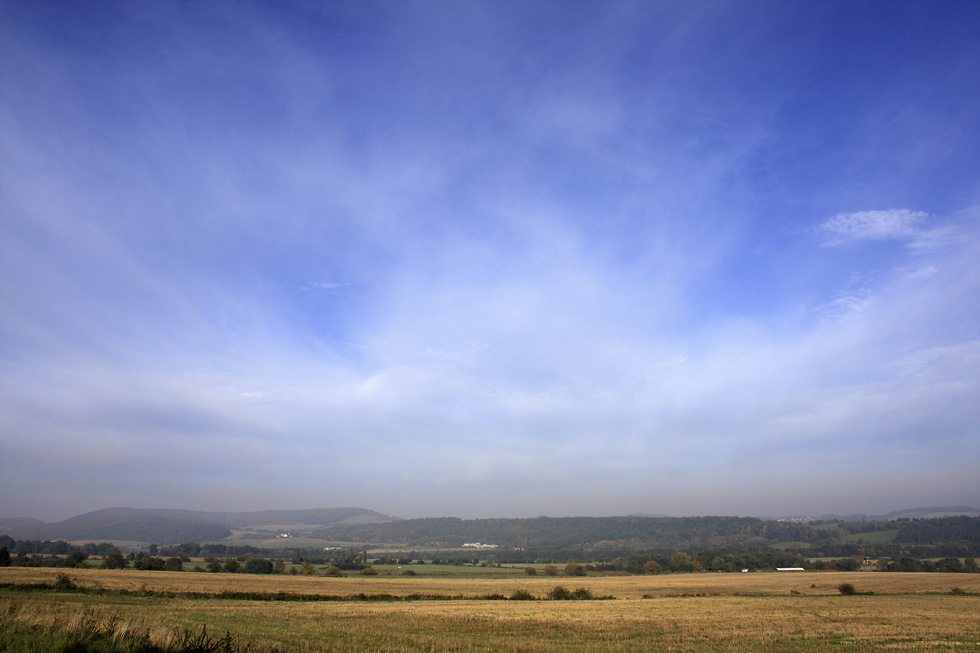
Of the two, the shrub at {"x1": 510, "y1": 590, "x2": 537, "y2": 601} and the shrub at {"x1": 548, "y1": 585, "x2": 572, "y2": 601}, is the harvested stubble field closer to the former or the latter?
the shrub at {"x1": 510, "y1": 590, "x2": 537, "y2": 601}

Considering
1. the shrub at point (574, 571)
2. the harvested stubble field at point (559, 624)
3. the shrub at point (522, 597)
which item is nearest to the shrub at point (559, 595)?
the shrub at point (522, 597)

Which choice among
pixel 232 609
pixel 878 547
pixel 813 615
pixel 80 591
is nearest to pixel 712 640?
pixel 813 615

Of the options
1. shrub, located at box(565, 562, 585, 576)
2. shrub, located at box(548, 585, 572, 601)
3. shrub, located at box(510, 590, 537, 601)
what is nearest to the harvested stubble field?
shrub, located at box(510, 590, 537, 601)

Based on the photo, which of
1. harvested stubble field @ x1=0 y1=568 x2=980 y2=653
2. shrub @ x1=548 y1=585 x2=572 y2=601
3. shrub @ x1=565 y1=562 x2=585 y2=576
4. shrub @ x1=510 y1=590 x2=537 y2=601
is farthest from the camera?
shrub @ x1=565 y1=562 x2=585 y2=576

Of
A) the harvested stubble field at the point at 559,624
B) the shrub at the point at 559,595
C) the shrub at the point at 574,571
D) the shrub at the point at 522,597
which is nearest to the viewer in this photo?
the harvested stubble field at the point at 559,624

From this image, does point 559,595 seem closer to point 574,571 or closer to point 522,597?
point 522,597

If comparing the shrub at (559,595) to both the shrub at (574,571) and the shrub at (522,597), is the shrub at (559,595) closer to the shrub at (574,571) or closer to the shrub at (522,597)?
the shrub at (522,597)

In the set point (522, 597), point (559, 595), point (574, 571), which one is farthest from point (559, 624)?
point (574, 571)

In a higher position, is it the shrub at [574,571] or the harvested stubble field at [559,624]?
the harvested stubble field at [559,624]

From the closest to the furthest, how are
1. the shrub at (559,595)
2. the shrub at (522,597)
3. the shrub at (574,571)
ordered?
1. the shrub at (522,597)
2. the shrub at (559,595)
3. the shrub at (574,571)

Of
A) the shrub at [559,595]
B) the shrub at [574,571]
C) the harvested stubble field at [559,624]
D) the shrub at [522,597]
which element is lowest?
the shrub at [574,571]

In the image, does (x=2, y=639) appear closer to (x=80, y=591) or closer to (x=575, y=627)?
(x=575, y=627)

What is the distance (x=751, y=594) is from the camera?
198ft

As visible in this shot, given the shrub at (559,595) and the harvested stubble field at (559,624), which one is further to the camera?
the shrub at (559,595)
